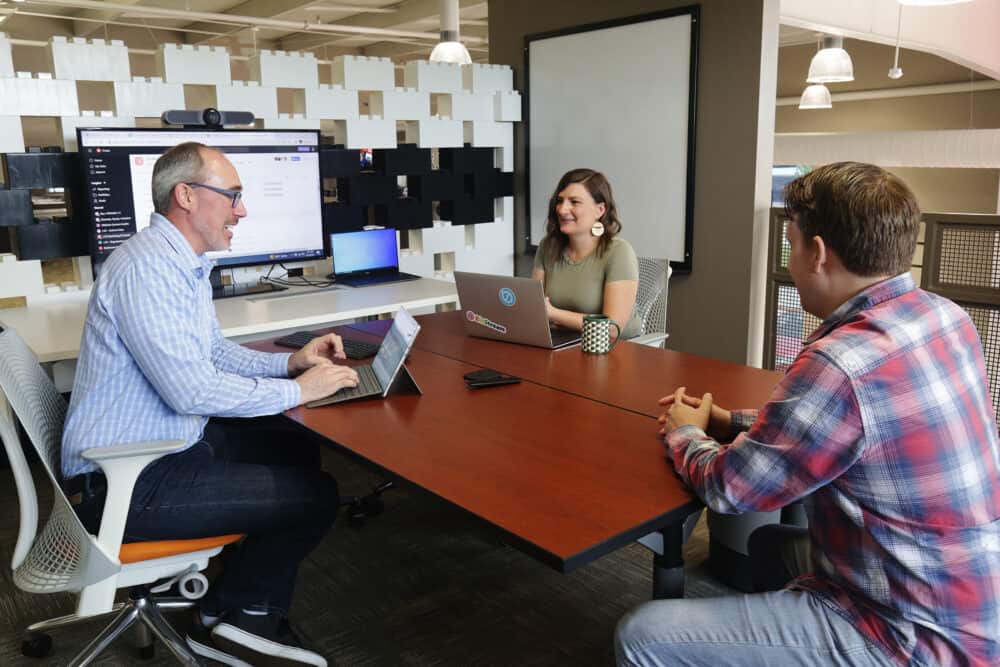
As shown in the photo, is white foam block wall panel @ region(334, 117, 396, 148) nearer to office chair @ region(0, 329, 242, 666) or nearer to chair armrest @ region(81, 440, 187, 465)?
office chair @ region(0, 329, 242, 666)

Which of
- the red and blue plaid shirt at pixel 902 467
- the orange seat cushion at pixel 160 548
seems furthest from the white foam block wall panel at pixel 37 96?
the red and blue plaid shirt at pixel 902 467

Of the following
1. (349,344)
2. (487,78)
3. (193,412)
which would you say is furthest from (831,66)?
(193,412)

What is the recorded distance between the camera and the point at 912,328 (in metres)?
1.33

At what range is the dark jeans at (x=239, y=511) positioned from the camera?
1.90 meters

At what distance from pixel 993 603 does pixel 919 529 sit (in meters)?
0.16

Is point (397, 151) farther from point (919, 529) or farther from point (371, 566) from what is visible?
point (919, 529)

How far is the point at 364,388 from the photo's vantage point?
86.7 inches

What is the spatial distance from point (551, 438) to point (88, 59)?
273 cm

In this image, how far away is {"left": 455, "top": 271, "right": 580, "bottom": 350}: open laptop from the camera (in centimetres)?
259

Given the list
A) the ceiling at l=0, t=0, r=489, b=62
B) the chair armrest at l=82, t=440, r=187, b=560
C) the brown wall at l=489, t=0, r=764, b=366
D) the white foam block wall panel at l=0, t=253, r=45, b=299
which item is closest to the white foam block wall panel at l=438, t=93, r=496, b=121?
the brown wall at l=489, t=0, r=764, b=366

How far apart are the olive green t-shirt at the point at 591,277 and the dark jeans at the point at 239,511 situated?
4.29 feet

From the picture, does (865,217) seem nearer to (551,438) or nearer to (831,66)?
(551,438)

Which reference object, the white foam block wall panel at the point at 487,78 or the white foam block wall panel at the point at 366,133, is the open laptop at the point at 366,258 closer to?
the white foam block wall panel at the point at 366,133

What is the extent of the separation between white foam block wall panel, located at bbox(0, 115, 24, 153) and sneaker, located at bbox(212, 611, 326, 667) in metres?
2.23
